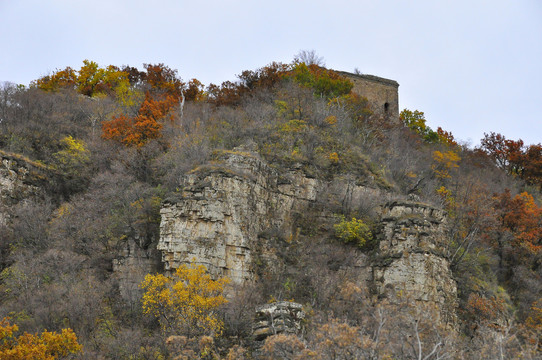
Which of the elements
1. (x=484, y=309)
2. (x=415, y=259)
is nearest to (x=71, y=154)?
(x=415, y=259)

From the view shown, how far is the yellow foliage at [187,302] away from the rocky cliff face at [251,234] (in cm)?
166

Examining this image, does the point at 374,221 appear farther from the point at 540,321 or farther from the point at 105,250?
the point at 105,250

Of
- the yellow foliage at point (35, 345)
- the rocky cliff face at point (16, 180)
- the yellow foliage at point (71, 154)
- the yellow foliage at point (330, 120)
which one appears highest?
the yellow foliage at point (330, 120)

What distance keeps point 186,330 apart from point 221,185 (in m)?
7.53

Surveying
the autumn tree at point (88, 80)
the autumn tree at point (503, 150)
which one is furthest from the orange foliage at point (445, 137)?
the autumn tree at point (88, 80)

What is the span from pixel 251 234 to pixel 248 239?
18.9 inches

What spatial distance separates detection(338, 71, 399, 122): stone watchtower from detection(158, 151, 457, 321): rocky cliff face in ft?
67.5

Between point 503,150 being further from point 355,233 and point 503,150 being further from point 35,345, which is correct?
point 35,345

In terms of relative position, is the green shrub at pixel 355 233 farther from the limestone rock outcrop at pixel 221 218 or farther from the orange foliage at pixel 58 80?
the orange foliage at pixel 58 80

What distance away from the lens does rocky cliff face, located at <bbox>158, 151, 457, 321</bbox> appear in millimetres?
26359

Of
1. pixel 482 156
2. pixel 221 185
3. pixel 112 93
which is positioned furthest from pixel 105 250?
pixel 482 156

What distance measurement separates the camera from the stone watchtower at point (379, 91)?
4850cm

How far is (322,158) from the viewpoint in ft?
110

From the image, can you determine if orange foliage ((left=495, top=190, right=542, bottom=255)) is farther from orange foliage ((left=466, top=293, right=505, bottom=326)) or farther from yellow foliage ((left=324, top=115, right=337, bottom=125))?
yellow foliage ((left=324, top=115, right=337, bottom=125))
